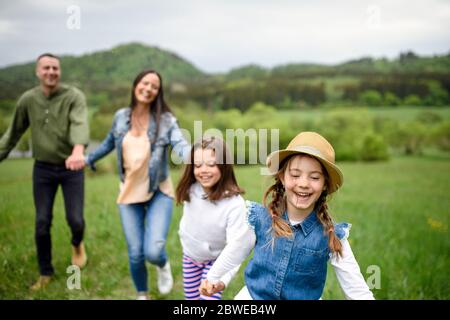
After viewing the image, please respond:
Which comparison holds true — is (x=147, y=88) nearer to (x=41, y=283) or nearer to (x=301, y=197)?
(x=301, y=197)

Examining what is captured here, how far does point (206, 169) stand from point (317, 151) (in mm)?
1176

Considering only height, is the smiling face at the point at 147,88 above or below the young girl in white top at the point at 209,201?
above

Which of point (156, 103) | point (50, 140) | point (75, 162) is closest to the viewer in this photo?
point (156, 103)

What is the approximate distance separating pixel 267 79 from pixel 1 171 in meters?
18.7

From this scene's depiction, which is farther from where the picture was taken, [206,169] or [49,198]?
[49,198]

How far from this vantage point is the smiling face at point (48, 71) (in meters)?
4.30

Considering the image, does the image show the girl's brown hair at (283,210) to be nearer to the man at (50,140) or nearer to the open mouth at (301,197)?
the open mouth at (301,197)

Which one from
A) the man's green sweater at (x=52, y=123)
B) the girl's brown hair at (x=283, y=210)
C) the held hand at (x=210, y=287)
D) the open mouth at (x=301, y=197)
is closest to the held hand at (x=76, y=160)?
the man's green sweater at (x=52, y=123)

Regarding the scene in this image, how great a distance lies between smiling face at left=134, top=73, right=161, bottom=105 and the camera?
3984mm

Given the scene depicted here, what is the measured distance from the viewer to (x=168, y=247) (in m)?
5.66

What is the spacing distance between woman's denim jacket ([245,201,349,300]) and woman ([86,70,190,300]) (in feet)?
5.24

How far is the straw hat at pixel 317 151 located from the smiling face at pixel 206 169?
90 cm

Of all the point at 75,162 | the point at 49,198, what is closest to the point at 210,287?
the point at 75,162

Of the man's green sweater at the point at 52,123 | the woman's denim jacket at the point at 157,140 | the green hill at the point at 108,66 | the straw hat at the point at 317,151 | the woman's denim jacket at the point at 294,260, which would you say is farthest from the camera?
the green hill at the point at 108,66
